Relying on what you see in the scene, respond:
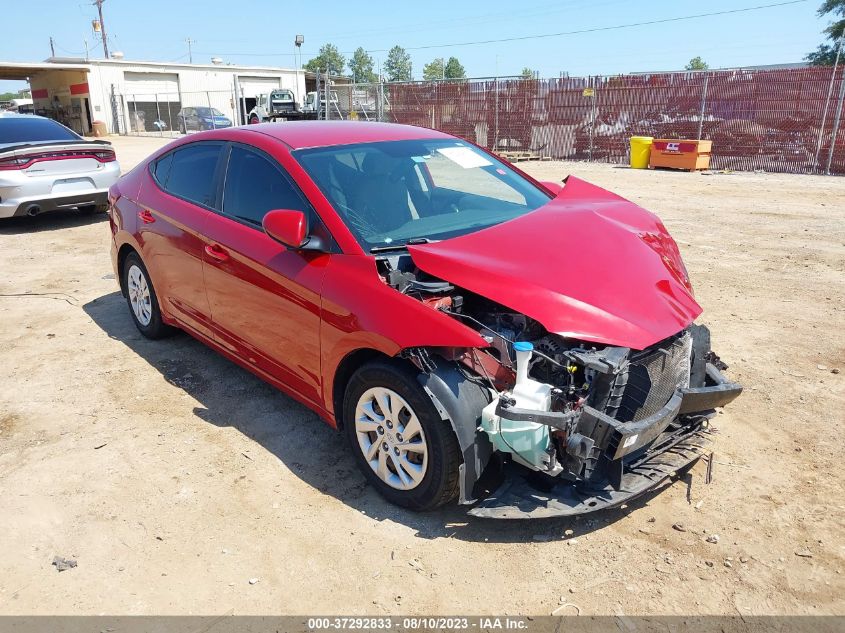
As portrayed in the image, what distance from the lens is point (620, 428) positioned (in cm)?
264

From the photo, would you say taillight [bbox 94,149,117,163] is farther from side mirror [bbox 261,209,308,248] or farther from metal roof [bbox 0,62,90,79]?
metal roof [bbox 0,62,90,79]

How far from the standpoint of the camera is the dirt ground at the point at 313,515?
2668 mm

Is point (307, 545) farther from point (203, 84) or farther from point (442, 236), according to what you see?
point (203, 84)

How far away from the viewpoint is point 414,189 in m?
3.83

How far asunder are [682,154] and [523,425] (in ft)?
56.8

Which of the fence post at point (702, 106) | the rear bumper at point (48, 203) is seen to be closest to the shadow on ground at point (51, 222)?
the rear bumper at point (48, 203)

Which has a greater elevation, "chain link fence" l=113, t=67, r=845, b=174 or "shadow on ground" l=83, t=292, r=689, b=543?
"chain link fence" l=113, t=67, r=845, b=174

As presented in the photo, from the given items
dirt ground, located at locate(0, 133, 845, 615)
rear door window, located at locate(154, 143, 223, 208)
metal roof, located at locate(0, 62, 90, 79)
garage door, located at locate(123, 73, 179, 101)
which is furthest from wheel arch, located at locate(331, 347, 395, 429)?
garage door, located at locate(123, 73, 179, 101)

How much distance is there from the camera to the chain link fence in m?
17.5

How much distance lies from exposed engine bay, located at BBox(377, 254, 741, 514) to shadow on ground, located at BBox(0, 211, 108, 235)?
29.4 feet

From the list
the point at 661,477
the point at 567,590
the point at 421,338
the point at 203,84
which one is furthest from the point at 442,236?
the point at 203,84

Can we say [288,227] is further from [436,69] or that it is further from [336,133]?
[436,69]

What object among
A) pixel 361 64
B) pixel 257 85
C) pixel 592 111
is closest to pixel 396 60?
pixel 361 64

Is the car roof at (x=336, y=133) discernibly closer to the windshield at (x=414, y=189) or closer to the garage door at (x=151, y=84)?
A: the windshield at (x=414, y=189)
